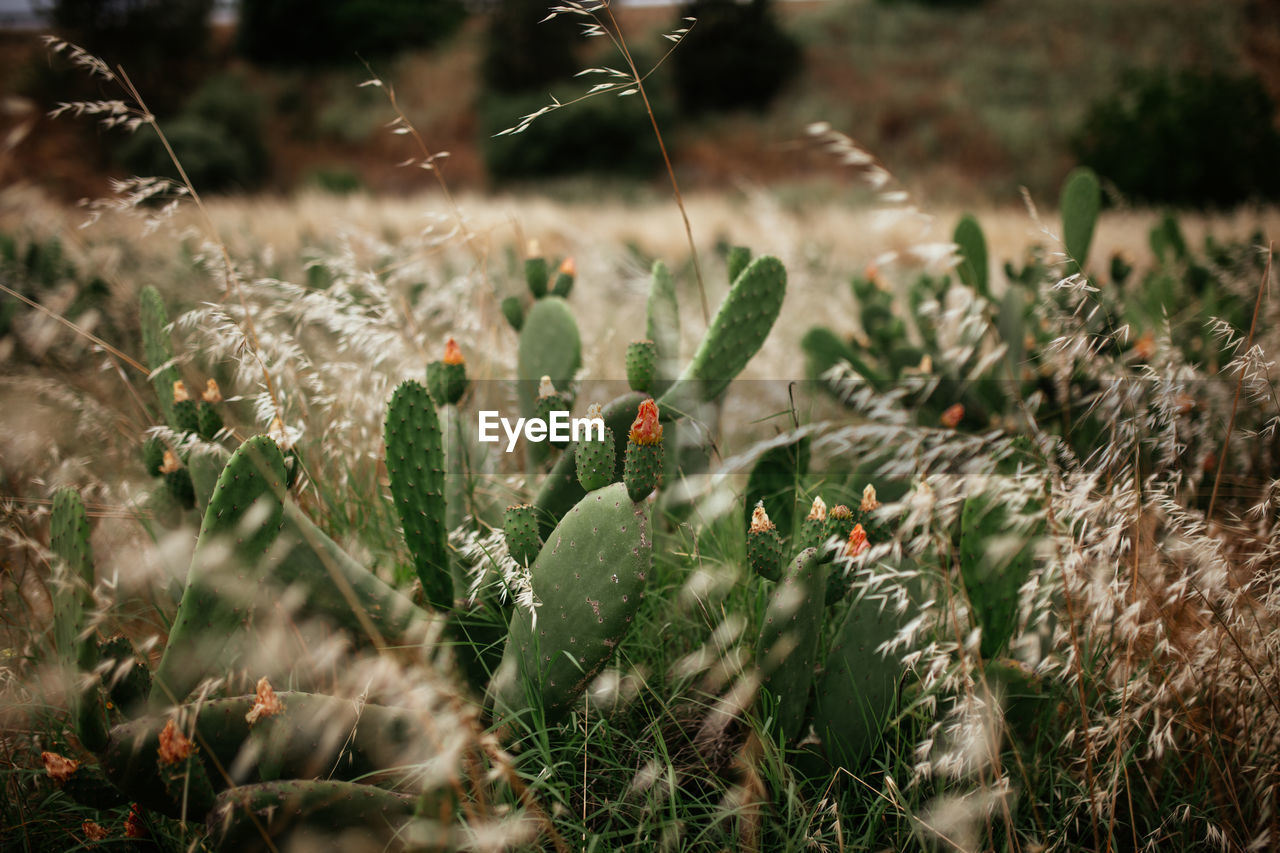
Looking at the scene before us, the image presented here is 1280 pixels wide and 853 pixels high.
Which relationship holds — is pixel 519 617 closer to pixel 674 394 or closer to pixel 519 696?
pixel 519 696

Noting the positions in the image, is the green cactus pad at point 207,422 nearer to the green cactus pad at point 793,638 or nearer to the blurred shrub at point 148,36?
the green cactus pad at point 793,638

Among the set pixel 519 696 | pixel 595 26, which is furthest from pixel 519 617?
pixel 595 26

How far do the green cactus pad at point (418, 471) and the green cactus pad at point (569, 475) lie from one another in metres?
0.22

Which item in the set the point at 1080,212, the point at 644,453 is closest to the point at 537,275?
the point at 644,453

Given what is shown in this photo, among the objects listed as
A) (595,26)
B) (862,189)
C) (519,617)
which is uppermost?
(595,26)

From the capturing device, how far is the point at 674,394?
1.53m

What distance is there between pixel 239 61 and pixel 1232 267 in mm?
25462

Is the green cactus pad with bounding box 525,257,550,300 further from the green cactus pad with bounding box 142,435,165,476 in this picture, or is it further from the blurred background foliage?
the blurred background foliage

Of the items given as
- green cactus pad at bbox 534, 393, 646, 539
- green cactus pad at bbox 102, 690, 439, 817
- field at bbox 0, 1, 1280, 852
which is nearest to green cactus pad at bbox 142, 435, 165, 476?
field at bbox 0, 1, 1280, 852

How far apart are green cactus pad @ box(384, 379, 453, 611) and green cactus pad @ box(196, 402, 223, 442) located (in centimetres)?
47

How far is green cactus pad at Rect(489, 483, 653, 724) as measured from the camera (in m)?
1.00

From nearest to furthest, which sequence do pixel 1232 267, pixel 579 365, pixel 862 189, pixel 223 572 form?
pixel 223 572 → pixel 579 365 → pixel 1232 267 → pixel 862 189

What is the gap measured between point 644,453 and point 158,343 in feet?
A: 4.16

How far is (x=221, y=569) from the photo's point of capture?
970mm
